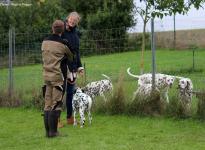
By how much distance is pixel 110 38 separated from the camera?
17.9 meters

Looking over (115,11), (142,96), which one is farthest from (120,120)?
(115,11)

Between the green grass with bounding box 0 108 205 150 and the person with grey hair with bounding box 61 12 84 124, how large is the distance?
55cm

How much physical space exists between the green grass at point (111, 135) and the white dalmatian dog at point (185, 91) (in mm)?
433

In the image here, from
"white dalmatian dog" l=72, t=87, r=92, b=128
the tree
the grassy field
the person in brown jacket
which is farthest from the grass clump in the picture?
the tree

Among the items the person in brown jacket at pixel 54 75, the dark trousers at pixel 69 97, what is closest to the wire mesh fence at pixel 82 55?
the dark trousers at pixel 69 97

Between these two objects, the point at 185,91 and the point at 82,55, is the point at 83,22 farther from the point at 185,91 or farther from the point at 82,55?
the point at 185,91

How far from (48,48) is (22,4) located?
7.83 meters

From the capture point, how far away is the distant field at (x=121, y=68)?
15109 millimetres

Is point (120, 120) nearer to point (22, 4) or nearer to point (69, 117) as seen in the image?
point (69, 117)

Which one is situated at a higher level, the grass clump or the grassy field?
the grass clump

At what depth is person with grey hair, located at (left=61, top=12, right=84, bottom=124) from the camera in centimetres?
1160

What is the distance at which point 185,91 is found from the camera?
1219 cm

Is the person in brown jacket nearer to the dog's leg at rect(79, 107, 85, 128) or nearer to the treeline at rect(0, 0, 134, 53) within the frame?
the dog's leg at rect(79, 107, 85, 128)

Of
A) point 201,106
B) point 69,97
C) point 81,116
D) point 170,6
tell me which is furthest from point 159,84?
point 81,116
